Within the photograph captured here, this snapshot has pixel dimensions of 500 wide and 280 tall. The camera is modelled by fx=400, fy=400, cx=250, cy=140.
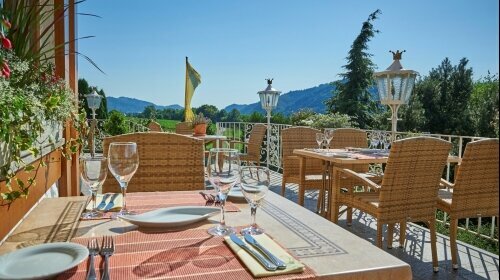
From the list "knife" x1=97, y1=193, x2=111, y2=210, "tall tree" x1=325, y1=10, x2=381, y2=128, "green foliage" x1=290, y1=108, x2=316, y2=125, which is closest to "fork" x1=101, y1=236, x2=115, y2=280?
"knife" x1=97, y1=193, x2=111, y2=210

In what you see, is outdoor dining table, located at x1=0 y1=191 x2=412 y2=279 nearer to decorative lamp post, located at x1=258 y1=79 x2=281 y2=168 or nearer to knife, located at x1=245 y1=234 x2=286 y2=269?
knife, located at x1=245 y1=234 x2=286 y2=269

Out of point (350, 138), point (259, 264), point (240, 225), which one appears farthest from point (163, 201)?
point (350, 138)

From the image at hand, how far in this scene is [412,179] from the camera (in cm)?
260

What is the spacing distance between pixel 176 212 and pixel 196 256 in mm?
359

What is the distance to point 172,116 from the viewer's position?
18.2 metres

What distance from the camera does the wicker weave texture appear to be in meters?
2.60

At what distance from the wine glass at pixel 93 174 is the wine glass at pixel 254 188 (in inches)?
18.0

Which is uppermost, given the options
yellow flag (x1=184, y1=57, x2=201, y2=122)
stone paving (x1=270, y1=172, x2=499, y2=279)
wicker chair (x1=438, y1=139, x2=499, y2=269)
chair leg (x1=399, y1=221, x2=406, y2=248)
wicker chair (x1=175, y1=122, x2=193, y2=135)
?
yellow flag (x1=184, y1=57, x2=201, y2=122)

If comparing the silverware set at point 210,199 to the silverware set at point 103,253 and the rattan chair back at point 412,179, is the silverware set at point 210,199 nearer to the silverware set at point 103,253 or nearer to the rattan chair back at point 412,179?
the silverware set at point 103,253

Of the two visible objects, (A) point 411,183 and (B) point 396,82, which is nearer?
(A) point 411,183

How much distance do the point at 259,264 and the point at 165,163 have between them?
1.36 metres

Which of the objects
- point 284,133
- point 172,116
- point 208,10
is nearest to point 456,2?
point 284,133

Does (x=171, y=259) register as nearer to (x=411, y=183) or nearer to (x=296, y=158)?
(x=411, y=183)

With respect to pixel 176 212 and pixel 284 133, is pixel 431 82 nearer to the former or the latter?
pixel 284 133
